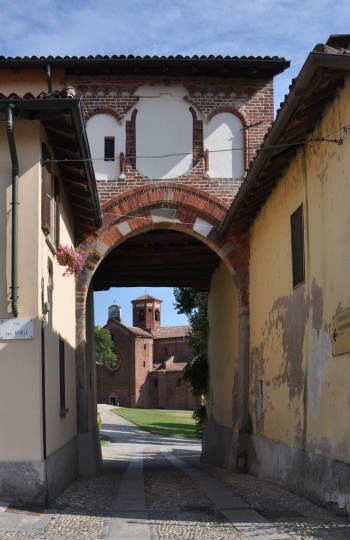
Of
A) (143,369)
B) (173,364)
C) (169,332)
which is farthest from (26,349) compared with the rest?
(169,332)

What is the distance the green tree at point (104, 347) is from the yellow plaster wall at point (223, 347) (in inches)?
2273

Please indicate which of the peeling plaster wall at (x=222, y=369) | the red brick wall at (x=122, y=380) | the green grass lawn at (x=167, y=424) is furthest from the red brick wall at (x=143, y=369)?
the peeling plaster wall at (x=222, y=369)

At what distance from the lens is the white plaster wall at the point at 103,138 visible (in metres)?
15.5

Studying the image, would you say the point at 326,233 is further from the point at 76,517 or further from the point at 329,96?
the point at 76,517

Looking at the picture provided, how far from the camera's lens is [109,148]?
616 inches

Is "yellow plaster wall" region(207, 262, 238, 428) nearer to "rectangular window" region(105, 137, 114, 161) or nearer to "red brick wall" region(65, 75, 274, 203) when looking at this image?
"red brick wall" region(65, 75, 274, 203)

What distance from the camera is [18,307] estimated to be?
30.6ft

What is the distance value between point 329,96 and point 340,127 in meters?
0.48

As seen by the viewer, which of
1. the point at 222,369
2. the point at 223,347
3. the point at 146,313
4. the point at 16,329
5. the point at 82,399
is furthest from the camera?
the point at 146,313

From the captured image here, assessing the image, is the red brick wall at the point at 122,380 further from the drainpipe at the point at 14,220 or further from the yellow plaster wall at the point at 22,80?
the drainpipe at the point at 14,220

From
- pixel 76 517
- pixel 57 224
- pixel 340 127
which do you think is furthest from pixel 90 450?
pixel 340 127

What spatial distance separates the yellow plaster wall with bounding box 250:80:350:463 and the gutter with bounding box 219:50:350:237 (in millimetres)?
511

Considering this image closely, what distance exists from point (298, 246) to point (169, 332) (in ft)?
273

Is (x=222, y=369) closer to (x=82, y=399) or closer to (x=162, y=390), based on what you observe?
(x=82, y=399)
